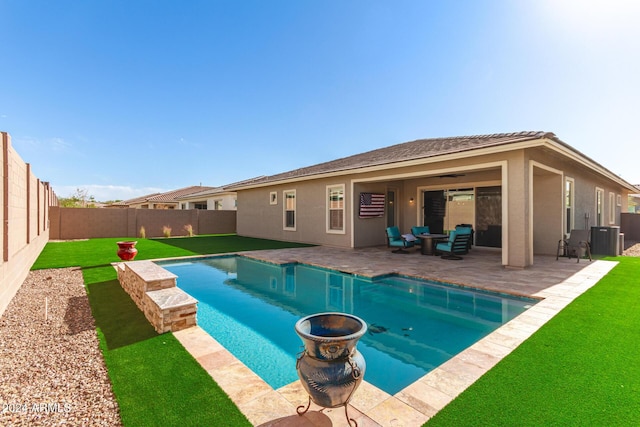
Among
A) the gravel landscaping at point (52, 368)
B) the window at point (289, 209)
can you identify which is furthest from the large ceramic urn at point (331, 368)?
the window at point (289, 209)

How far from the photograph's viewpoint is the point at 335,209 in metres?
12.6

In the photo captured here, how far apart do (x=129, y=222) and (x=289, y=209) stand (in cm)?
1082

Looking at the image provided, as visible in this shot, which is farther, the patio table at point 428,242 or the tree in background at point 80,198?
the tree in background at point 80,198

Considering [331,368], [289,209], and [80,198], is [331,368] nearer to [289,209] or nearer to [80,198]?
[289,209]

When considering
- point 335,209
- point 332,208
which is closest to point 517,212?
point 335,209

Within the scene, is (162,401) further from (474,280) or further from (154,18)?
(154,18)

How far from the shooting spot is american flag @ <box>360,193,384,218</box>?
11.9 metres

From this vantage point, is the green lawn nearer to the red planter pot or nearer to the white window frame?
the red planter pot

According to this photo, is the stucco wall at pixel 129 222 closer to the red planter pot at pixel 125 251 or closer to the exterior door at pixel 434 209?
the red planter pot at pixel 125 251

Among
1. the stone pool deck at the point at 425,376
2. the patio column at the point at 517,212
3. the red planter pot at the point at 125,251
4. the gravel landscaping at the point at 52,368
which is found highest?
the patio column at the point at 517,212

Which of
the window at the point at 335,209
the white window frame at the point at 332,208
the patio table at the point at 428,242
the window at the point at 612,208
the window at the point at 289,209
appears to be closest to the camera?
the patio table at the point at 428,242

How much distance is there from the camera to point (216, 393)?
2.42 m

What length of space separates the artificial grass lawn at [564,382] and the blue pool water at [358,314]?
2.56 ft

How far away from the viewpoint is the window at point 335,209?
12281mm
